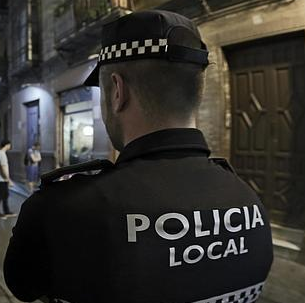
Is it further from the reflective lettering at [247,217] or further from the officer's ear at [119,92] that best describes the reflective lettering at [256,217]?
the officer's ear at [119,92]

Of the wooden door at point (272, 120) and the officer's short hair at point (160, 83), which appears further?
the wooden door at point (272, 120)

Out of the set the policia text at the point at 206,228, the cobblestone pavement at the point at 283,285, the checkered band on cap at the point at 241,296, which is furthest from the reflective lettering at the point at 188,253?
the cobblestone pavement at the point at 283,285

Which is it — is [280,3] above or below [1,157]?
above

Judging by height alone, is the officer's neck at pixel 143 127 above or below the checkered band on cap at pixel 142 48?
below

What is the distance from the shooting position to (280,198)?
5.93 meters

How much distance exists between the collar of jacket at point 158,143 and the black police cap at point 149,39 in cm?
18

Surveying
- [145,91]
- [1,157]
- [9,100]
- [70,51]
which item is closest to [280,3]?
[145,91]

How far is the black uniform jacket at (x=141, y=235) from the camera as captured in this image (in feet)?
2.93

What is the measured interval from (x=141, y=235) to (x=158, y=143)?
→ 0.23 metres

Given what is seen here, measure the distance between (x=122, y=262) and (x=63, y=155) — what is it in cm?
1132

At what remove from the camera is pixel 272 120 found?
5.96m

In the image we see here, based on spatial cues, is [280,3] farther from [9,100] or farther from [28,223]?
[9,100]

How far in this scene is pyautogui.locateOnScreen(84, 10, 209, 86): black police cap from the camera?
98cm

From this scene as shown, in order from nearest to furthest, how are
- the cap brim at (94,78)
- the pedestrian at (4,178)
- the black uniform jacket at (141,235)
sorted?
the black uniform jacket at (141,235)
the cap brim at (94,78)
the pedestrian at (4,178)
